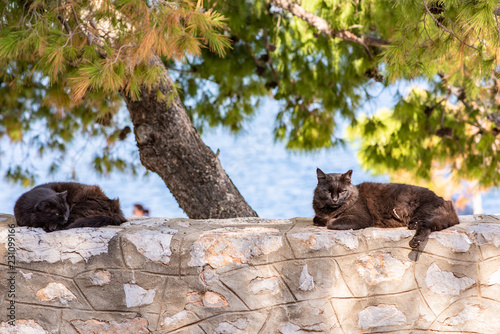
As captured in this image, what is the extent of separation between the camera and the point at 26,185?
5441mm

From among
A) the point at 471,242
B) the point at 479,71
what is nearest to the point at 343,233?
the point at 471,242

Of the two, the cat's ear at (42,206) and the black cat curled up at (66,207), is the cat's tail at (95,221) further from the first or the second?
the cat's ear at (42,206)

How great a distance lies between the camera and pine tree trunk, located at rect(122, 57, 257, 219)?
3.76 m

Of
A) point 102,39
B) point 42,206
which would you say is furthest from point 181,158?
point 42,206

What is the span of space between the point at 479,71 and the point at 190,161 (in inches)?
85.0

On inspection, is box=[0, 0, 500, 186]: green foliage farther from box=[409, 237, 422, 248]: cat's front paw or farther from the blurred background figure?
box=[409, 237, 422, 248]: cat's front paw

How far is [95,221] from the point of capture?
271cm

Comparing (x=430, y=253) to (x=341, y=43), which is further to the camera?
(x=341, y=43)

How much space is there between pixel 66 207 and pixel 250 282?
114 cm

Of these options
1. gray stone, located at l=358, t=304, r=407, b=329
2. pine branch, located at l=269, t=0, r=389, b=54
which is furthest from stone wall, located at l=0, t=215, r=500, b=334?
pine branch, located at l=269, t=0, r=389, b=54

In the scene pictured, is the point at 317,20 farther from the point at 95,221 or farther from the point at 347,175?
the point at 95,221

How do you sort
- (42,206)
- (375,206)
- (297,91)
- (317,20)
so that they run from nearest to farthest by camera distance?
(42,206) < (375,206) < (317,20) < (297,91)

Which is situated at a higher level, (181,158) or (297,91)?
(297,91)

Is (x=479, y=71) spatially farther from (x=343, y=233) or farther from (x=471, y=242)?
(x=343, y=233)
